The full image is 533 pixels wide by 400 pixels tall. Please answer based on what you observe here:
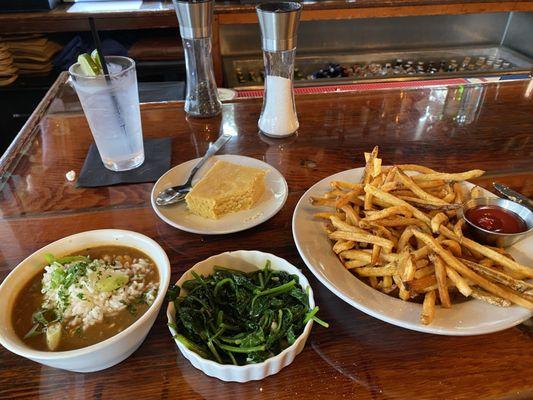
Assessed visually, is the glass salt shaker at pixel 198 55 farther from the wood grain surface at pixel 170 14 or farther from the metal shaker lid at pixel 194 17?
the wood grain surface at pixel 170 14

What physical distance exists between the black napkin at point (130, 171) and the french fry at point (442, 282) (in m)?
1.25

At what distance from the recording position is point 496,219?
144 centimetres

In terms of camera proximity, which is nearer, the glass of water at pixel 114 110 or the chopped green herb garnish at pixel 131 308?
the chopped green herb garnish at pixel 131 308

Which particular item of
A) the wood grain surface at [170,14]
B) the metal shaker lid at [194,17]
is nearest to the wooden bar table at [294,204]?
the metal shaker lid at [194,17]

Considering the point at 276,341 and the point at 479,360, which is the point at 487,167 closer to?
the point at 479,360

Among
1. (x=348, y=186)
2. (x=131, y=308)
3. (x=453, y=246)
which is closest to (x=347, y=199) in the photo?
(x=348, y=186)

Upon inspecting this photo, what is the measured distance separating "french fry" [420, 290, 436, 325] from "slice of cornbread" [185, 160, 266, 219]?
762 mm

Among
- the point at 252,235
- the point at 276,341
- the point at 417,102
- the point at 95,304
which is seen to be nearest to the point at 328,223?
the point at 252,235

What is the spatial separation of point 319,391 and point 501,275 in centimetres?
61

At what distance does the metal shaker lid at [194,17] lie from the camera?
208 cm

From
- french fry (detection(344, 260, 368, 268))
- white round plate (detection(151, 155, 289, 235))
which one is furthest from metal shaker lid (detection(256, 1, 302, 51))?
french fry (detection(344, 260, 368, 268))

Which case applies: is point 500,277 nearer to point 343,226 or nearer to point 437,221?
point 437,221

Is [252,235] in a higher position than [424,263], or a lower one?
lower

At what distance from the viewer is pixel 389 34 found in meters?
5.12
